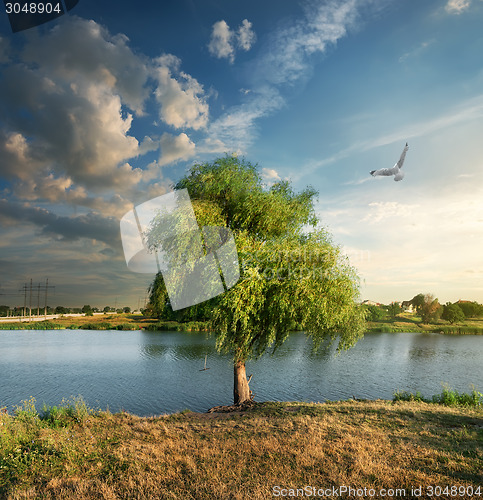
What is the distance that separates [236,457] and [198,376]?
2147 cm

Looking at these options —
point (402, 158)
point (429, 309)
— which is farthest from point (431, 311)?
point (402, 158)

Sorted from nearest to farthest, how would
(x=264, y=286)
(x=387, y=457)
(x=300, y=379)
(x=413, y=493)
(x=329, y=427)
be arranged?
(x=413, y=493)
(x=387, y=457)
(x=329, y=427)
(x=264, y=286)
(x=300, y=379)

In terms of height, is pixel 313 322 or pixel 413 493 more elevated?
pixel 313 322

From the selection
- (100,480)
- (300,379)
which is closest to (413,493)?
(100,480)

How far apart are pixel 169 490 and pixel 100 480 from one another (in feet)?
5.27

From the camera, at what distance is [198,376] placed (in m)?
27.8

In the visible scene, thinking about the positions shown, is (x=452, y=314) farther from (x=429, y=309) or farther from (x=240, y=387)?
(x=240, y=387)

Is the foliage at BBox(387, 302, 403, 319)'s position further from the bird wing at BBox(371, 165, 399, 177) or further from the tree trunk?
the tree trunk

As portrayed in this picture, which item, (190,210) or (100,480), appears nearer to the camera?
(100,480)

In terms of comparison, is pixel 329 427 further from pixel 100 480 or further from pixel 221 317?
pixel 100 480

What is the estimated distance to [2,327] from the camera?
289 feet

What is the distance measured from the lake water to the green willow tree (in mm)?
7504

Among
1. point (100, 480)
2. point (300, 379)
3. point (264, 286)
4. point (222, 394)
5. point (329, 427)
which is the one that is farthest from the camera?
point (300, 379)

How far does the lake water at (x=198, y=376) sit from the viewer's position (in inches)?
862
